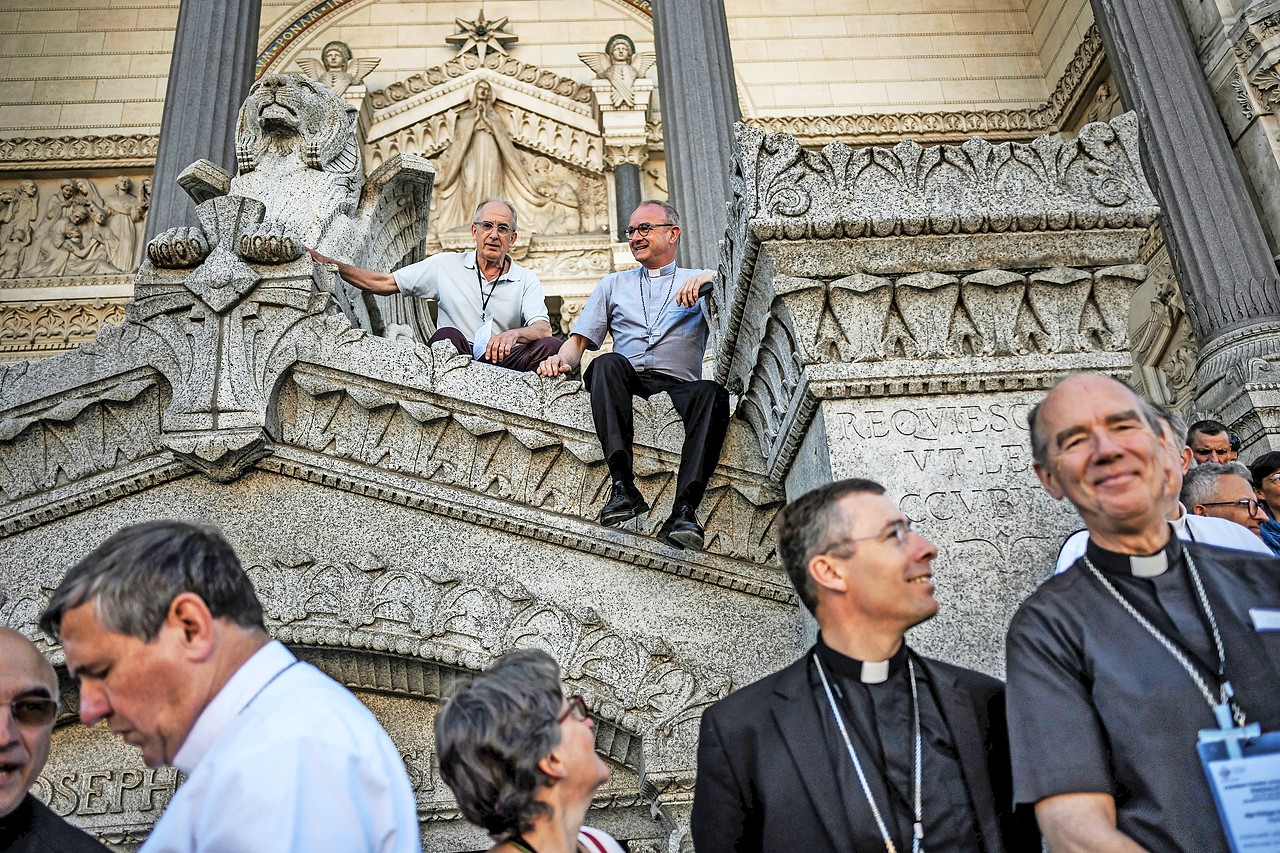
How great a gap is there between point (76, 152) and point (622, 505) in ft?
48.7

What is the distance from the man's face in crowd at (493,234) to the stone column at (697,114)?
2826mm

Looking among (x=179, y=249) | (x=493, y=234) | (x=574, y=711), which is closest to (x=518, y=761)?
(x=574, y=711)

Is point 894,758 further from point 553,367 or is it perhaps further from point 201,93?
point 201,93

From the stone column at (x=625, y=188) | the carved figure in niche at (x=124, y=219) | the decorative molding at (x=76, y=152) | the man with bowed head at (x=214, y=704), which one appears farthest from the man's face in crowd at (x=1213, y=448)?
the decorative molding at (x=76, y=152)

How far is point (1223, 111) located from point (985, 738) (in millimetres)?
11536

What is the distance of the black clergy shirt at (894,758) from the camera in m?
2.26

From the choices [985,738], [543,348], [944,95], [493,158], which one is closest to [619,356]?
[543,348]

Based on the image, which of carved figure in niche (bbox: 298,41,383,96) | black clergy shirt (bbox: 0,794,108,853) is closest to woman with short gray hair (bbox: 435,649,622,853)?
black clergy shirt (bbox: 0,794,108,853)

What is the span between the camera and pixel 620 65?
52.9 feet

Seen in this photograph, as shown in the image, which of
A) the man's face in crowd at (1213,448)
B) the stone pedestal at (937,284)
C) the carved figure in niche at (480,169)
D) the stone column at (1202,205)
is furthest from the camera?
the carved figure in niche at (480,169)

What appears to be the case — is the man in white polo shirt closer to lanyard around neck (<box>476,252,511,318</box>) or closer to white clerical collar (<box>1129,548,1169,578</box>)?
lanyard around neck (<box>476,252,511,318</box>)

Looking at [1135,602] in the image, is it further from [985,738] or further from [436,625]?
[436,625]

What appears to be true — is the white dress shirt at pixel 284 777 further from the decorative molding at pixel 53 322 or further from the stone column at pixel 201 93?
the decorative molding at pixel 53 322

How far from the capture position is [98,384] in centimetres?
446
